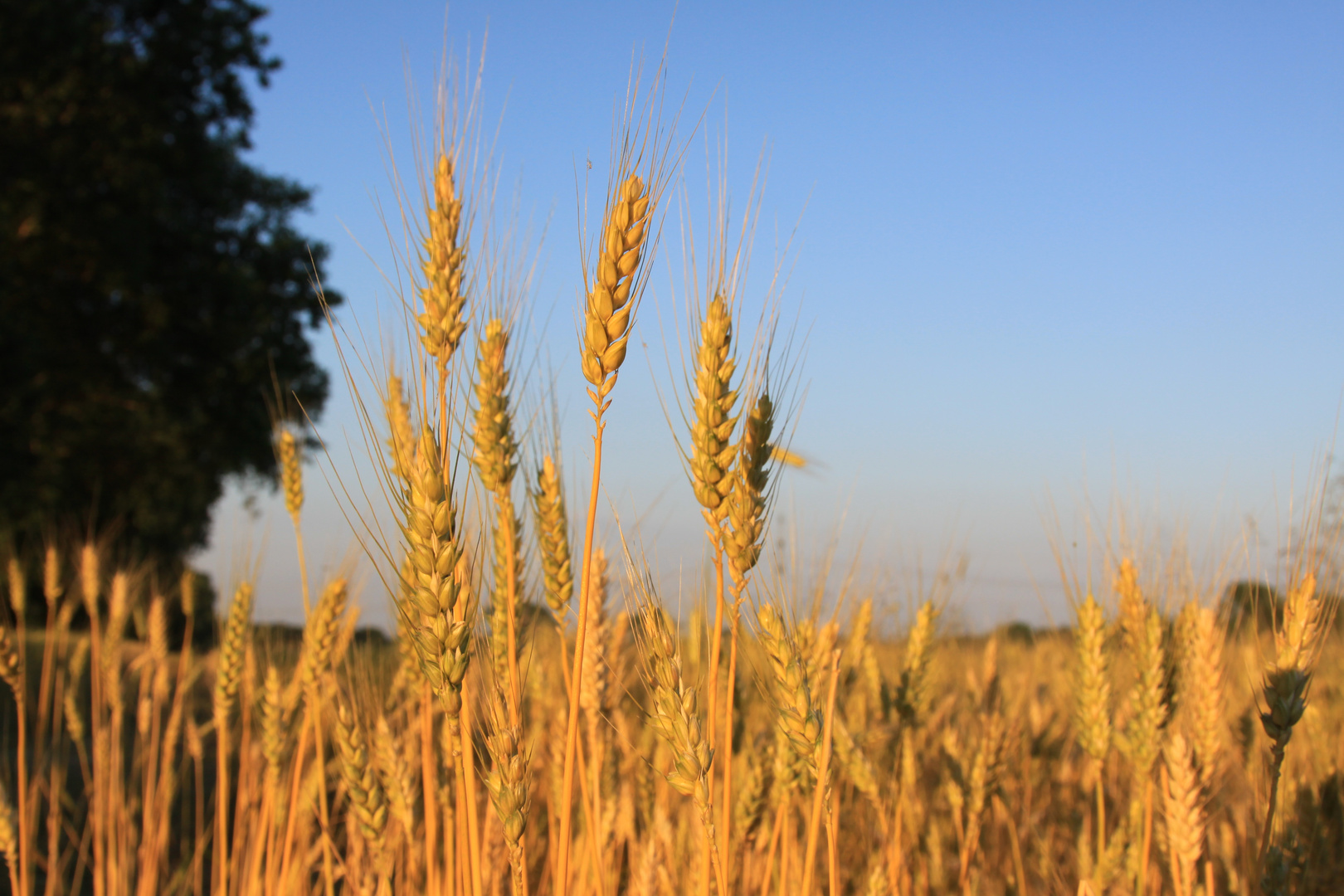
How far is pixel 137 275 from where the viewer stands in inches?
497

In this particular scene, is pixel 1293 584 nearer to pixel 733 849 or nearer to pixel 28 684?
pixel 733 849

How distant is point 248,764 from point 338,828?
2.02 m

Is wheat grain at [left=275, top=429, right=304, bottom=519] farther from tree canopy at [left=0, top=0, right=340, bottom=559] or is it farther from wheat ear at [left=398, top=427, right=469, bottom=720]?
tree canopy at [left=0, top=0, right=340, bottom=559]

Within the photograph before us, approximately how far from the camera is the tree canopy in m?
12.0

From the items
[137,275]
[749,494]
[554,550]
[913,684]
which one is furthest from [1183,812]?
[137,275]

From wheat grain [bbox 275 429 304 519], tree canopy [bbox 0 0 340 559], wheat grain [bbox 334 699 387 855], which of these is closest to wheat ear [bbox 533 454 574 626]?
wheat grain [bbox 334 699 387 855]

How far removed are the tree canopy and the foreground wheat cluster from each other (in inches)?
415

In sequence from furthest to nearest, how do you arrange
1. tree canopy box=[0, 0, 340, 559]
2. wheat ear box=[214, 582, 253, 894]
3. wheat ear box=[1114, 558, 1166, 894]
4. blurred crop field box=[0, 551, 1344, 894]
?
tree canopy box=[0, 0, 340, 559] < wheat ear box=[214, 582, 253, 894] < wheat ear box=[1114, 558, 1166, 894] < blurred crop field box=[0, 551, 1344, 894]

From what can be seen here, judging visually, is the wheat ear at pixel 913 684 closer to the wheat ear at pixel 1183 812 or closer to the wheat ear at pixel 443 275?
the wheat ear at pixel 1183 812

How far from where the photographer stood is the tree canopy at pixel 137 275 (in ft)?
39.3

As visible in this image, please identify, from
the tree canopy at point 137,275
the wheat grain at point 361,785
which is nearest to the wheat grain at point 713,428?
the wheat grain at point 361,785

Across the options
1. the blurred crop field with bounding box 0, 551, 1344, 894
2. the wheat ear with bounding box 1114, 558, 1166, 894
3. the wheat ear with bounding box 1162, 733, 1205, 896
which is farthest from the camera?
the wheat ear with bounding box 1114, 558, 1166, 894

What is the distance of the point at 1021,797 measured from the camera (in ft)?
11.9

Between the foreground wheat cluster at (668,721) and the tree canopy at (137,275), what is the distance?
10.5m
